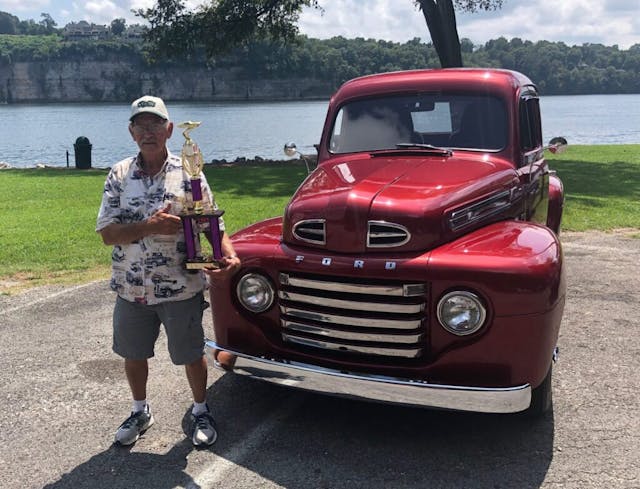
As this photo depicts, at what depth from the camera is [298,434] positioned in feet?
12.4

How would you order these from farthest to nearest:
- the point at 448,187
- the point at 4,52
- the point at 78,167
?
the point at 4,52 → the point at 78,167 → the point at 448,187

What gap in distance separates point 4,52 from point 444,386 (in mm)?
136866

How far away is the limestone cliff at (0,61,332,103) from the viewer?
314ft

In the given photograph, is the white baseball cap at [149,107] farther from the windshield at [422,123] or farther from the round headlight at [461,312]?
the windshield at [422,123]

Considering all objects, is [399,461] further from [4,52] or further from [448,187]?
[4,52]

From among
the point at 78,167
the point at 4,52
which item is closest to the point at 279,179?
the point at 78,167

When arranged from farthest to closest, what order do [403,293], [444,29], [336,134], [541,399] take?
[444,29], [336,134], [541,399], [403,293]

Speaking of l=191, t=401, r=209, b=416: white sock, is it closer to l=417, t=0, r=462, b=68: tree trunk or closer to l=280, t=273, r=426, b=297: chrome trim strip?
l=280, t=273, r=426, b=297: chrome trim strip

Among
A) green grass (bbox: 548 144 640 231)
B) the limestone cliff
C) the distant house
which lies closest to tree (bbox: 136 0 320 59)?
green grass (bbox: 548 144 640 231)

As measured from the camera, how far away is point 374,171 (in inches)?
167

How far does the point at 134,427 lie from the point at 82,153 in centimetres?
1727

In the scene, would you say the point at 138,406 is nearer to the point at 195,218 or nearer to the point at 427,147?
the point at 195,218

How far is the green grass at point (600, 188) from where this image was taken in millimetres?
10094

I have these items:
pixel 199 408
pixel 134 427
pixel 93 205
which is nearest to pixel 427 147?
pixel 199 408
